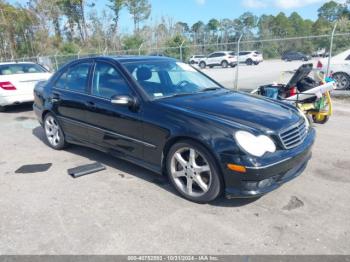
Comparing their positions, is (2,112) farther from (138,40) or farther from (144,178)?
(138,40)

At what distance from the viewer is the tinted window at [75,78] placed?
4703 millimetres

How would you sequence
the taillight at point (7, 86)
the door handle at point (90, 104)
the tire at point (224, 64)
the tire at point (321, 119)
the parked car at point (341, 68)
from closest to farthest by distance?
the door handle at point (90, 104) → the tire at point (321, 119) → the taillight at point (7, 86) → the parked car at point (341, 68) → the tire at point (224, 64)

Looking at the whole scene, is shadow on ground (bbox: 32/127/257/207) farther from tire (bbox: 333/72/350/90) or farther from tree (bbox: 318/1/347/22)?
tree (bbox: 318/1/347/22)

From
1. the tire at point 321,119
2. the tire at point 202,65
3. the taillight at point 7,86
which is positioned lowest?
the tire at point 202,65

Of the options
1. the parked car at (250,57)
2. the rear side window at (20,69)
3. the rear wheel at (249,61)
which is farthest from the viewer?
the rear wheel at (249,61)

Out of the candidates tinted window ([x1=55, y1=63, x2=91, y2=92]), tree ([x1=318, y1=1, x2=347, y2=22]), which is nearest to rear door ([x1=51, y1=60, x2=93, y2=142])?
tinted window ([x1=55, y1=63, x2=91, y2=92])

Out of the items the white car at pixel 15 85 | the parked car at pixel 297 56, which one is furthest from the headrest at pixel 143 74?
the parked car at pixel 297 56

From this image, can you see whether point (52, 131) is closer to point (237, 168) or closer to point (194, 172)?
point (194, 172)

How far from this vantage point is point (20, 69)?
9375mm

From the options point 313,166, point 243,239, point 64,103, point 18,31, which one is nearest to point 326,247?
point 243,239

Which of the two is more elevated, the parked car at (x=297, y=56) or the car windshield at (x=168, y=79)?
the car windshield at (x=168, y=79)

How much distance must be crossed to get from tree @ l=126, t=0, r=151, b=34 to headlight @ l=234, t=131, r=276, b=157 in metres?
51.0

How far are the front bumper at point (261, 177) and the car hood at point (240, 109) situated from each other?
346 mm

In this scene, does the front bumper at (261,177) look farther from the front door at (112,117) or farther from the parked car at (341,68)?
the parked car at (341,68)
